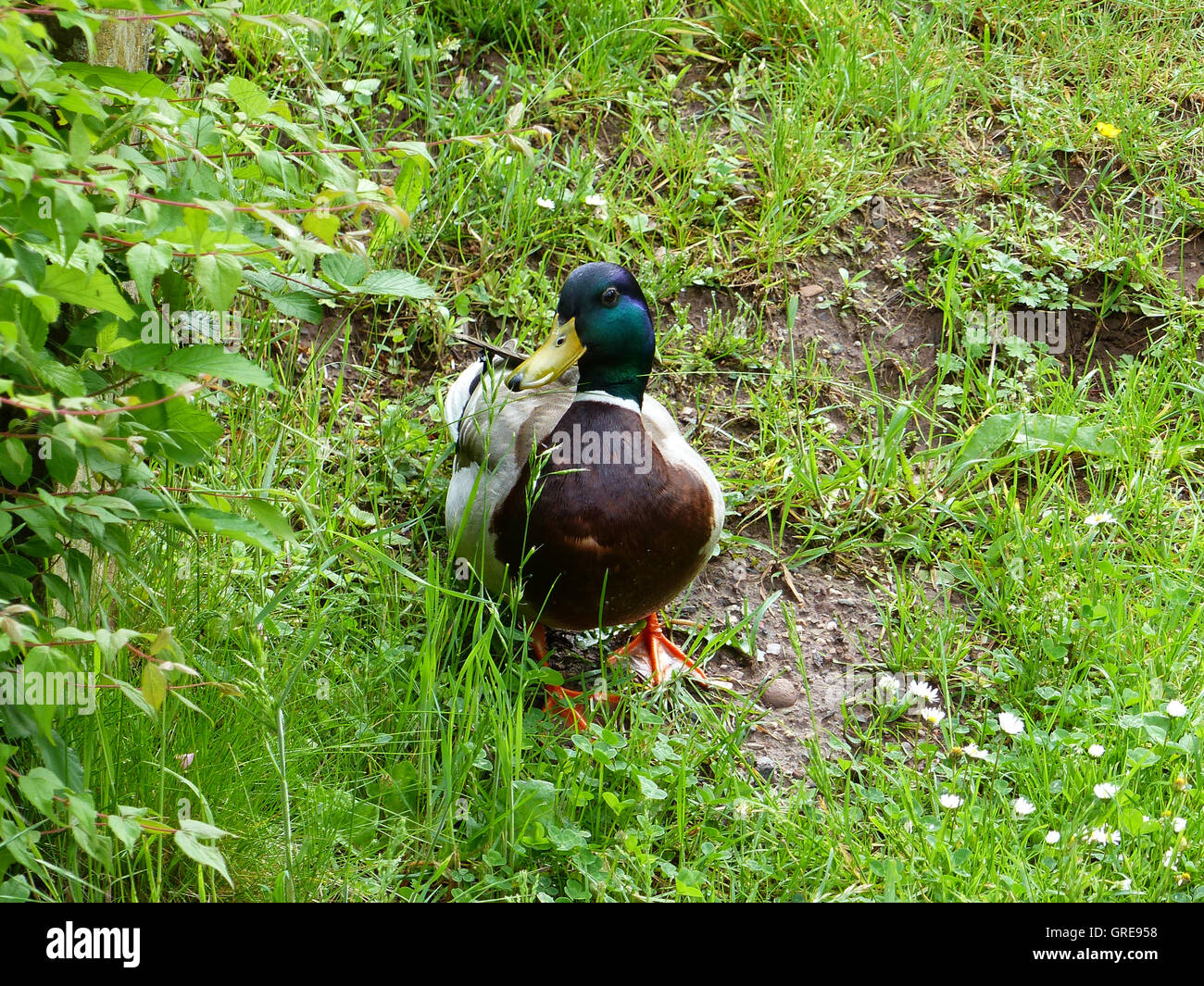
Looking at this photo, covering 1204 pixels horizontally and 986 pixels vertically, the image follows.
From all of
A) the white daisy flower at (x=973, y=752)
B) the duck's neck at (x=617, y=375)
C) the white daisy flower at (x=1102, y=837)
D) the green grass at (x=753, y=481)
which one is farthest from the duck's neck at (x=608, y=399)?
the white daisy flower at (x=1102, y=837)

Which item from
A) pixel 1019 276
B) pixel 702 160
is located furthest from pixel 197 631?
pixel 1019 276

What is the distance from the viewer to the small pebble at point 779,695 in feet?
9.51

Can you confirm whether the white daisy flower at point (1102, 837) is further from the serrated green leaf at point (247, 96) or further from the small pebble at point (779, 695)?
the serrated green leaf at point (247, 96)

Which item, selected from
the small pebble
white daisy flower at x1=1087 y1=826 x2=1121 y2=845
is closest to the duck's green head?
the small pebble

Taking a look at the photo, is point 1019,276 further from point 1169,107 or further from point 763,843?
point 763,843

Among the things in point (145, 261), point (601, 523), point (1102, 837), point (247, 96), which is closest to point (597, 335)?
point (601, 523)

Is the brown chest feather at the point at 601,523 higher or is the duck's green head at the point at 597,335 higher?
the duck's green head at the point at 597,335

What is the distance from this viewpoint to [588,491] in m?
2.62

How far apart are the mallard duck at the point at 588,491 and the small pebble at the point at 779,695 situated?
17 cm

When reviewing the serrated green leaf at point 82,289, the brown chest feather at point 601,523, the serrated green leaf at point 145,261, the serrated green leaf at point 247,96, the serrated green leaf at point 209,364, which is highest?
the serrated green leaf at point 247,96

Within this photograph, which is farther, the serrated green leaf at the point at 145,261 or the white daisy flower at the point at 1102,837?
the white daisy flower at the point at 1102,837

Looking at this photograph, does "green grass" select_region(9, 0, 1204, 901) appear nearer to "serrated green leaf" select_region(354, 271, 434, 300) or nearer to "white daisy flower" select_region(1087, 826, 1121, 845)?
"white daisy flower" select_region(1087, 826, 1121, 845)

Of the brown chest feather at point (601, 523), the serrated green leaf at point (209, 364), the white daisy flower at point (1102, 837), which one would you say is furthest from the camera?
the brown chest feather at point (601, 523)

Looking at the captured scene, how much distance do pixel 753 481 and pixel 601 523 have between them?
2.93 ft
